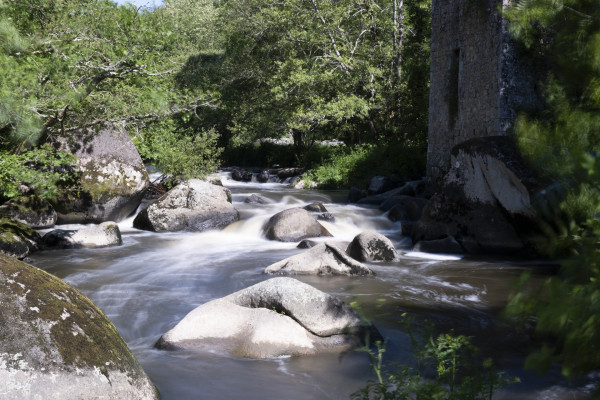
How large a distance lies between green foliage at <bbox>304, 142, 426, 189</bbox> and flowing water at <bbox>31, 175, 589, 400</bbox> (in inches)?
252

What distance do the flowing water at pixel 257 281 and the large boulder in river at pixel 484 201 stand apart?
0.75m

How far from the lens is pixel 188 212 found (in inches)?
508

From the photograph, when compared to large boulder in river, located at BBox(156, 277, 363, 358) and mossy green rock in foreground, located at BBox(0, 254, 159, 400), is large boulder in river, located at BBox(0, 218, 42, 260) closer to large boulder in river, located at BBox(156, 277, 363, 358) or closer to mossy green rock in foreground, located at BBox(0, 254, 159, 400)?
large boulder in river, located at BBox(156, 277, 363, 358)

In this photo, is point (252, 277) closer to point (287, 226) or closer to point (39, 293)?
point (287, 226)

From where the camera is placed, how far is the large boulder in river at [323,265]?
841 cm

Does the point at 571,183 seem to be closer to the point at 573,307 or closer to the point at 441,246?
the point at 573,307

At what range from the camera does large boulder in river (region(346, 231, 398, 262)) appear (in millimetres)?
9773

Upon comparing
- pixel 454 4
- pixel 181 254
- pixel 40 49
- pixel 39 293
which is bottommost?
pixel 181 254

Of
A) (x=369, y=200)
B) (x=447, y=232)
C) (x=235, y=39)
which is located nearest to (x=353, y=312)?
(x=447, y=232)

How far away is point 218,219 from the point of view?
12961mm

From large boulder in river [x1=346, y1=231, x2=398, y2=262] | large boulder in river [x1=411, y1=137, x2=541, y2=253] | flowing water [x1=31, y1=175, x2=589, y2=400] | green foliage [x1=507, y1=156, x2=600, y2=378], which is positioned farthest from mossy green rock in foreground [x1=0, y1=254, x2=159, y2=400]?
large boulder in river [x1=411, y1=137, x2=541, y2=253]

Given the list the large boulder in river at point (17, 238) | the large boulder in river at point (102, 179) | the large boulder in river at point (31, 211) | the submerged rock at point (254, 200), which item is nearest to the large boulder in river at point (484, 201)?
the submerged rock at point (254, 200)

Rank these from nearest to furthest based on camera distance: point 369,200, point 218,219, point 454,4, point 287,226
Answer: point 287,226, point 218,219, point 454,4, point 369,200

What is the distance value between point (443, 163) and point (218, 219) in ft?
21.3
